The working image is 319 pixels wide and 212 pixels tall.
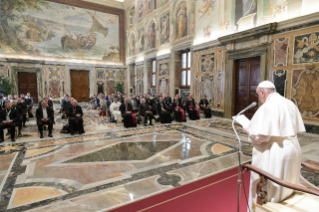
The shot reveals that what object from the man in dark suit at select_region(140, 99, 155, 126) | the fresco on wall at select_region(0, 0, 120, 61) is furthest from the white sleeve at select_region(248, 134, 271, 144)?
the fresco on wall at select_region(0, 0, 120, 61)

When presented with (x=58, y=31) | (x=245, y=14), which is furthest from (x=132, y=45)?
(x=245, y=14)

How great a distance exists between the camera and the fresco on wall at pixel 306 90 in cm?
611

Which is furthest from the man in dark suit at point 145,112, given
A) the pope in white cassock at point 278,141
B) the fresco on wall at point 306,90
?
the pope in white cassock at point 278,141

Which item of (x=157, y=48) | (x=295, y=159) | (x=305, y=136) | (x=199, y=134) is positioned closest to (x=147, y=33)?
(x=157, y=48)

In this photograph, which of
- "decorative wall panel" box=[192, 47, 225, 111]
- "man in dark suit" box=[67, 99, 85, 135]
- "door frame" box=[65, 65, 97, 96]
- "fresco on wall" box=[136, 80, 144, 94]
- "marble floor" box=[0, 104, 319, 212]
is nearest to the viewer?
"marble floor" box=[0, 104, 319, 212]

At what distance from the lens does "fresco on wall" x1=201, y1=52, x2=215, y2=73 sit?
387 inches

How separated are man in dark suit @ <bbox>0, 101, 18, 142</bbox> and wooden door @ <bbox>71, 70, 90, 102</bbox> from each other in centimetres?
1215

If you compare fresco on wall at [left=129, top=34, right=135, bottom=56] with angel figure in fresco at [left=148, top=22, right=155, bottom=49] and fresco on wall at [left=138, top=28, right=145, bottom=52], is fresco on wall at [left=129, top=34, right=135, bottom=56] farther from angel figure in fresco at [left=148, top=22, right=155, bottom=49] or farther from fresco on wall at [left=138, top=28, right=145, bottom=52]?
angel figure in fresco at [left=148, top=22, right=155, bottom=49]

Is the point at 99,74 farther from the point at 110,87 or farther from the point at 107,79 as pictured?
the point at 110,87

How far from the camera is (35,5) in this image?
15562 mm

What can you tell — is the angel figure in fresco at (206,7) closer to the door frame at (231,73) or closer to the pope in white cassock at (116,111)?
the door frame at (231,73)

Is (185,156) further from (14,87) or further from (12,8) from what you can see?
(12,8)

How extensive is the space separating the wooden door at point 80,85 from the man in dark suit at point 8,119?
12147 millimetres

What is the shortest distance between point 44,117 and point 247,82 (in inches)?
332
